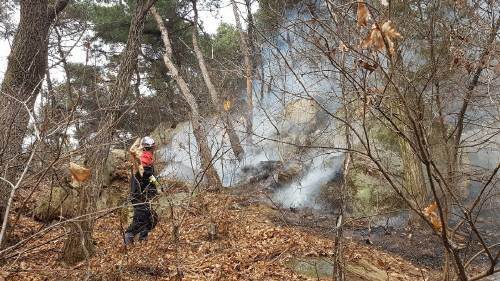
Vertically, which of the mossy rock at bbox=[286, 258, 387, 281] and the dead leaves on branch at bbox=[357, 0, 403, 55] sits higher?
the dead leaves on branch at bbox=[357, 0, 403, 55]

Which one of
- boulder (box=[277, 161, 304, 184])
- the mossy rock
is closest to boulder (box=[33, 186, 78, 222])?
the mossy rock

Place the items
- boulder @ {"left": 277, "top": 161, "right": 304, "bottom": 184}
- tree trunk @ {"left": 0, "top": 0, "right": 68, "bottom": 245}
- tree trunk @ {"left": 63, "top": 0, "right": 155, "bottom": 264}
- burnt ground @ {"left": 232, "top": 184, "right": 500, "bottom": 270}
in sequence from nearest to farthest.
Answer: tree trunk @ {"left": 63, "top": 0, "right": 155, "bottom": 264}, tree trunk @ {"left": 0, "top": 0, "right": 68, "bottom": 245}, burnt ground @ {"left": 232, "top": 184, "right": 500, "bottom": 270}, boulder @ {"left": 277, "top": 161, "right": 304, "bottom": 184}

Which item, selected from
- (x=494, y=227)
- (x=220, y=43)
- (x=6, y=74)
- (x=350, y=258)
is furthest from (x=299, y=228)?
(x=220, y=43)

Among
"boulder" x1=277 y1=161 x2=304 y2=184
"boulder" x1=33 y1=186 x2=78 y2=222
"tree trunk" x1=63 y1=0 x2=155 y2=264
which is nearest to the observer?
"tree trunk" x1=63 y1=0 x2=155 y2=264

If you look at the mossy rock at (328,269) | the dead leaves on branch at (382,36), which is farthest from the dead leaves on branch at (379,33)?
the mossy rock at (328,269)

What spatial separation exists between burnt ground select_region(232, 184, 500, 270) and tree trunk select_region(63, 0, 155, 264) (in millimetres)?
2905

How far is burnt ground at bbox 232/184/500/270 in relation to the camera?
8492mm

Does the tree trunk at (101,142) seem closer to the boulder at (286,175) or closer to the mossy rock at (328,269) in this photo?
the mossy rock at (328,269)

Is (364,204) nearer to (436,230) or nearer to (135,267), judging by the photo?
(135,267)

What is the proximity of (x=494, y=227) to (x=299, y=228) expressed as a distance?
14.8 feet

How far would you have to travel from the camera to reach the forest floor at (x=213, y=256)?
539 cm

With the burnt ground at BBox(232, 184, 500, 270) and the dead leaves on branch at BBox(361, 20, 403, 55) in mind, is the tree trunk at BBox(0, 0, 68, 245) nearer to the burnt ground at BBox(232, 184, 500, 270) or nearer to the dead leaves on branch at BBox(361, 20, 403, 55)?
the burnt ground at BBox(232, 184, 500, 270)

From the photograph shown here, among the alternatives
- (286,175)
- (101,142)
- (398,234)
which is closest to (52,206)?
(101,142)

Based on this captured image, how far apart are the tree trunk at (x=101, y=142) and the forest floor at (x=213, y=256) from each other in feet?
0.63
